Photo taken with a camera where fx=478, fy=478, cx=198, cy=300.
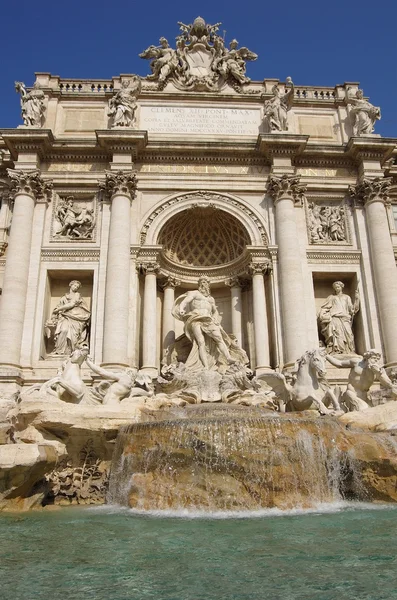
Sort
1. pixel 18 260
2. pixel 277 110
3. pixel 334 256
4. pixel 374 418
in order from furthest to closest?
pixel 277 110 < pixel 334 256 < pixel 18 260 < pixel 374 418

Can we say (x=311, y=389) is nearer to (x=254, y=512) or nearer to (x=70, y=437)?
(x=254, y=512)

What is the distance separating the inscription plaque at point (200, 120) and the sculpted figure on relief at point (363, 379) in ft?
36.4

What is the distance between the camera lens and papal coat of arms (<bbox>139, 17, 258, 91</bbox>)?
66.1ft

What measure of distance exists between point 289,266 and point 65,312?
8.02 m

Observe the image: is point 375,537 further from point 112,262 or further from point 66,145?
point 66,145

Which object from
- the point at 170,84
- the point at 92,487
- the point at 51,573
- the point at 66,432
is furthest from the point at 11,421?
the point at 170,84

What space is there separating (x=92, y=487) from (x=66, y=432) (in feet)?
4.38

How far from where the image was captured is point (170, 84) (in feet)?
66.3

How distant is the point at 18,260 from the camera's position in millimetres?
16328

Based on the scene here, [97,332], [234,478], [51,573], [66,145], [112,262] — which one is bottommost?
[51,573]

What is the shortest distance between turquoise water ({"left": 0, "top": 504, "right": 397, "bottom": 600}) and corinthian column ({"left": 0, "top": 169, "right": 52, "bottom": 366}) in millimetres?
8986

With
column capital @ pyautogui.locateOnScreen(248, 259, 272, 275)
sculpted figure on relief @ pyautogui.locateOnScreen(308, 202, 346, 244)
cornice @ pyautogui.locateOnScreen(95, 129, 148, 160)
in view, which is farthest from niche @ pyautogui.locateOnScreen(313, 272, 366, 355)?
cornice @ pyautogui.locateOnScreen(95, 129, 148, 160)

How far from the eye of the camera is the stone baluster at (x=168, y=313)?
17266 mm

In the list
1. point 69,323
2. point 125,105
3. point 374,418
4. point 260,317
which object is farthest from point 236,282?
point 374,418
